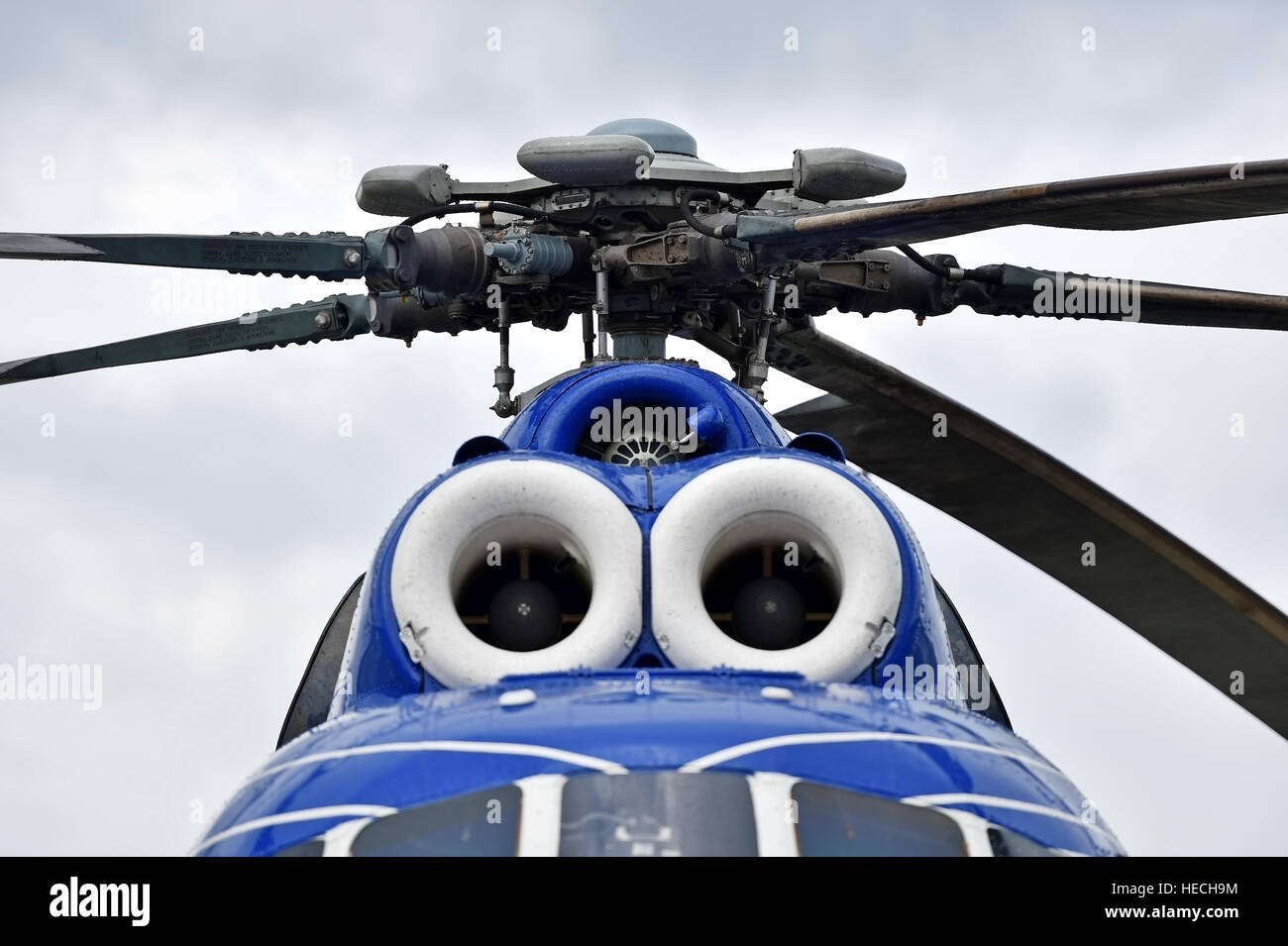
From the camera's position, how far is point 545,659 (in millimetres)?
7164

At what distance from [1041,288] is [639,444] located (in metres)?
2.79

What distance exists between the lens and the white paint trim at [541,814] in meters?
5.35

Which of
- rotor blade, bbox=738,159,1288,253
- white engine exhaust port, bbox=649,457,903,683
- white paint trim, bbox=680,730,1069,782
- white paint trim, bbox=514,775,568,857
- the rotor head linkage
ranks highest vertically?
rotor blade, bbox=738,159,1288,253

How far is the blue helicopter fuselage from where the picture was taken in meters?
5.56

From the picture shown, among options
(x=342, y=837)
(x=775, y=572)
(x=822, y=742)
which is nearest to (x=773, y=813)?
(x=822, y=742)

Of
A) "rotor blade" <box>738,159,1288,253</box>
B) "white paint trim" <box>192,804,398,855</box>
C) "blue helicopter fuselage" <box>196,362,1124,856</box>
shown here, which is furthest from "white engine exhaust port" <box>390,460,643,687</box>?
"rotor blade" <box>738,159,1288,253</box>

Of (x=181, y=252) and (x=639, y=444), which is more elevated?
(x=181, y=252)

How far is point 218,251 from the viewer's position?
9.27 meters

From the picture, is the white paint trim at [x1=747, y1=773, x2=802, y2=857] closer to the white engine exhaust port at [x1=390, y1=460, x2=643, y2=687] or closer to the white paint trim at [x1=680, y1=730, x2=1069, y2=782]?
the white paint trim at [x1=680, y1=730, x2=1069, y2=782]

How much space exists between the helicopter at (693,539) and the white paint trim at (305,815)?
0.02 m

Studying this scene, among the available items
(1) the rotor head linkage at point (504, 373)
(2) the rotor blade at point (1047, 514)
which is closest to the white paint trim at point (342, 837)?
(1) the rotor head linkage at point (504, 373)

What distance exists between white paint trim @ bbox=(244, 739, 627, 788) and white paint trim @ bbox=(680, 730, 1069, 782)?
10.4 inches
